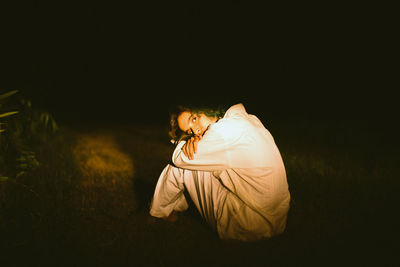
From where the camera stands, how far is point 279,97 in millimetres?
9750

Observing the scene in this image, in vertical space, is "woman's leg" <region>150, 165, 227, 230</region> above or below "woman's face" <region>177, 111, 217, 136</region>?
below

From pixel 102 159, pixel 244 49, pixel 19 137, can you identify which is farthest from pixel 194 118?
pixel 244 49

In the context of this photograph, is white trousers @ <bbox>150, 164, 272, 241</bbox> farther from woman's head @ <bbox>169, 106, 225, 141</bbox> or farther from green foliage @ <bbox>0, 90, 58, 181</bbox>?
green foliage @ <bbox>0, 90, 58, 181</bbox>

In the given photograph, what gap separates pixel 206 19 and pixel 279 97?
146 inches

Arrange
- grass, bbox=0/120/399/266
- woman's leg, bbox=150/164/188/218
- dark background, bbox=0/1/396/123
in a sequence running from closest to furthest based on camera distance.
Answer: grass, bbox=0/120/399/266, woman's leg, bbox=150/164/188/218, dark background, bbox=0/1/396/123

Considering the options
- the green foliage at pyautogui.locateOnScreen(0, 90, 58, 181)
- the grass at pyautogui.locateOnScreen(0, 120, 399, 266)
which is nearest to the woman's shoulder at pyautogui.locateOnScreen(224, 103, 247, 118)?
the grass at pyautogui.locateOnScreen(0, 120, 399, 266)

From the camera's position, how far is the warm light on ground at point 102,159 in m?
3.83

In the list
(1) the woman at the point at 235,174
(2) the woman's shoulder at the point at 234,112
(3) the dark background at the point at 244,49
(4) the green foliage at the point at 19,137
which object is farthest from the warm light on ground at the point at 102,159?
(3) the dark background at the point at 244,49

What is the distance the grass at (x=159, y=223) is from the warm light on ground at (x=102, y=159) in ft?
0.09

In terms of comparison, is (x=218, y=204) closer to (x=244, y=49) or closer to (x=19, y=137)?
(x=19, y=137)

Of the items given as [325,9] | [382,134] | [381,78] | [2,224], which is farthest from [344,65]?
[2,224]

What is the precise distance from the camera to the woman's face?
2326 millimetres

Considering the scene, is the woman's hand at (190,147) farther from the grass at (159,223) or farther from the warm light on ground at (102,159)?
the warm light on ground at (102,159)

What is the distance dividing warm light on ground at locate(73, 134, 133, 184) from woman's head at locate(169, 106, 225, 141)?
1.64 meters
